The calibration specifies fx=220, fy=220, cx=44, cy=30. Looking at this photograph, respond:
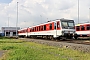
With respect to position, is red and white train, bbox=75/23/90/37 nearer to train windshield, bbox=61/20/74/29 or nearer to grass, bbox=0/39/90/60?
train windshield, bbox=61/20/74/29

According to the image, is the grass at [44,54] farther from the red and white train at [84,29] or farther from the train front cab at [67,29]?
the red and white train at [84,29]

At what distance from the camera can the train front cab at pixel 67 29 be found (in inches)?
1332

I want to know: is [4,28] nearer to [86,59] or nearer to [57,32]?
[57,32]

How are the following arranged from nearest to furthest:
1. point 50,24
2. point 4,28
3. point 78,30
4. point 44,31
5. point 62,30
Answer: point 62,30, point 50,24, point 44,31, point 78,30, point 4,28

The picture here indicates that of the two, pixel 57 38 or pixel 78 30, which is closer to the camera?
pixel 57 38

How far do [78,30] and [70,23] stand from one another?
12.7 metres

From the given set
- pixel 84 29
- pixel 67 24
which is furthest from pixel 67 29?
pixel 84 29

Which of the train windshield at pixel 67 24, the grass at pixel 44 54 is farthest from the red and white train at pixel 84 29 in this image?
the grass at pixel 44 54

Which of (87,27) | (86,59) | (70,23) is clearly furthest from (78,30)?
(86,59)

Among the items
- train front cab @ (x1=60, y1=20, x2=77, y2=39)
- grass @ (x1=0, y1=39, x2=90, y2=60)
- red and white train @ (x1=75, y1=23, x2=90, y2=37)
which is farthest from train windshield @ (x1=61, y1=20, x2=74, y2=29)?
grass @ (x1=0, y1=39, x2=90, y2=60)

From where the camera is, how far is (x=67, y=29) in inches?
1355

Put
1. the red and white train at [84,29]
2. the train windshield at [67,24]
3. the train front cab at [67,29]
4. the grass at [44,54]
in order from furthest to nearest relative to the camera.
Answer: the red and white train at [84,29], the train windshield at [67,24], the train front cab at [67,29], the grass at [44,54]

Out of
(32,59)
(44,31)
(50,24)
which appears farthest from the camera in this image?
(44,31)

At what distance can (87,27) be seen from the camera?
44.9 metres
